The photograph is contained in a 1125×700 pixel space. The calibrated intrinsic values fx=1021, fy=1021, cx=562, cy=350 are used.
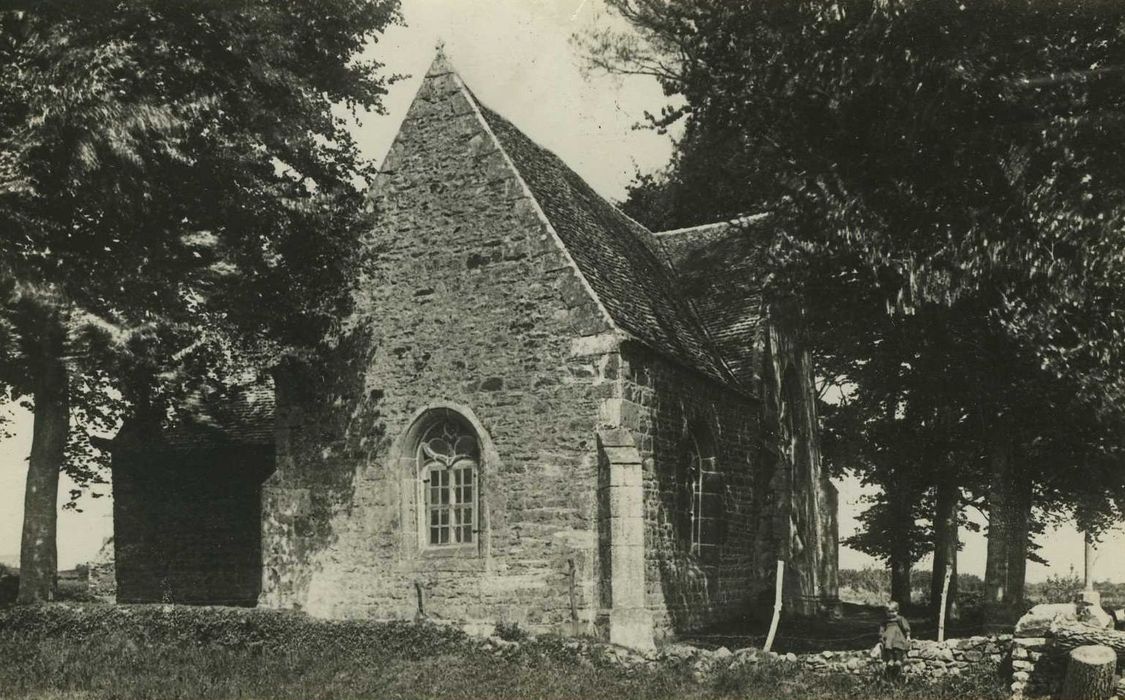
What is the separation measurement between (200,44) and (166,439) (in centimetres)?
1180

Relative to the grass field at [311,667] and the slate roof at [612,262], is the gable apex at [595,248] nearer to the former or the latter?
the slate roof at [612,262]

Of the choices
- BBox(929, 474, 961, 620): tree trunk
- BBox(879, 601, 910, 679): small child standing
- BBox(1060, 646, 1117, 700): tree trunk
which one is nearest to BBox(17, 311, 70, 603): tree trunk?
BBox(879, 601, 910, 679): small child standing

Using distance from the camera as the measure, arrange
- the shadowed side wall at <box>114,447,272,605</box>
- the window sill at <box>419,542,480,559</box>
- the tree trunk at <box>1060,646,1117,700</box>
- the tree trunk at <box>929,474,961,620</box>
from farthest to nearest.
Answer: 1. the shadowed side wall at <box>114,447,272,605</box>
2. the tree trunk at <box>929,474,961,620</box>
3. the window sill at <box>419,542,480,559</box>
4. the tree trunk at <box>1060,646,1117,700</box>

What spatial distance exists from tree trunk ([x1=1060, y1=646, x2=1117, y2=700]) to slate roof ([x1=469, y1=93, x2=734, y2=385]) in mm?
8180

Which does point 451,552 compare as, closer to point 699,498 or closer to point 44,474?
point 699,498

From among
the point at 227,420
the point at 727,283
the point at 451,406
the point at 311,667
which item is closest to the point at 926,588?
the point at 727,283

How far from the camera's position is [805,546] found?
970 inches

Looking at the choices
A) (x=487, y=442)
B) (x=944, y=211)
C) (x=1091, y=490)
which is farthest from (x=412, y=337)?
(x=1091, y=490)

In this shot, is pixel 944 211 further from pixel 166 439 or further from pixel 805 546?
pixel 166 439

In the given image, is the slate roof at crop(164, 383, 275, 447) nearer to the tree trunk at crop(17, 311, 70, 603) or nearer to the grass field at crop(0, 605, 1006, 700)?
the tree trunk at crop(17, 311, 70, 603)

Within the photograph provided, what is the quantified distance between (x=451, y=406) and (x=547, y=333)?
225 centimetres

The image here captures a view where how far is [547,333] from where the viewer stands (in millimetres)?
17547

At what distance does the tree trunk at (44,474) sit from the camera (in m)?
18.7

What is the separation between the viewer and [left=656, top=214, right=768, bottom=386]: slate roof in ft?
73.3
